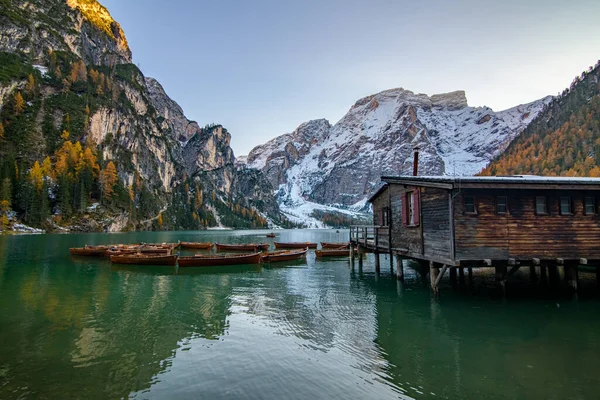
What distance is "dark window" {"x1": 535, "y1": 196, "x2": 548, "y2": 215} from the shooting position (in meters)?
20.2

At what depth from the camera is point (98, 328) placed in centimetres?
1581

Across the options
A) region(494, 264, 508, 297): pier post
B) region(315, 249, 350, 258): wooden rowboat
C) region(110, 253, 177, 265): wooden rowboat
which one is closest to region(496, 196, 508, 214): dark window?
region(494, 264, 508, 297): pier post

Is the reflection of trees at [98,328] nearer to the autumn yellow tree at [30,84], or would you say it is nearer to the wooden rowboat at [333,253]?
the wooden rowboat at [333,253]

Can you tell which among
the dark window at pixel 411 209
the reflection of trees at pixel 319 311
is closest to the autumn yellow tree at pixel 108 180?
the reflection of trees at pixel 319 311

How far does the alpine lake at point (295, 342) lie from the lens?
1009 cm

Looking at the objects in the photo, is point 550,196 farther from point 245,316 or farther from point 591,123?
point 591,123

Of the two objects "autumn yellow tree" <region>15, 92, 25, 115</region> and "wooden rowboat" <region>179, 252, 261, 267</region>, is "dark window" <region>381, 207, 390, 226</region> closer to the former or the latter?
"wooden rowboat" <region>179, 252, 261, 267</region>

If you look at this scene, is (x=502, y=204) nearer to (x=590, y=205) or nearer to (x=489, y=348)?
(x=590, y=205)

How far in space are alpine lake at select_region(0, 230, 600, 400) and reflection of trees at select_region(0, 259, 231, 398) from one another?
0.07m

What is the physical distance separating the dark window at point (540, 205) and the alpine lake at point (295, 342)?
5522 millimetres

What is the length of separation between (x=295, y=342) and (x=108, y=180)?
138 m

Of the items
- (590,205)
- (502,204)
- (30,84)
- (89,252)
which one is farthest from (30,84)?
(590,205)

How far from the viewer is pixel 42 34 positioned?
172625 millimetres

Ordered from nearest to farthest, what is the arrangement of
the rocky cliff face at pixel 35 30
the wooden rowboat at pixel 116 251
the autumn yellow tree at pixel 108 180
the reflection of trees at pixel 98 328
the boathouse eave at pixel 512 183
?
the reflection of trees at pixel 98 328 → the boathouse eave at pixel 512 183 → the wooden rowboat at pixel 116 251 → the autumn yellow tree at pixel 108 180 → the rocky cliff face at pixel 35 30
